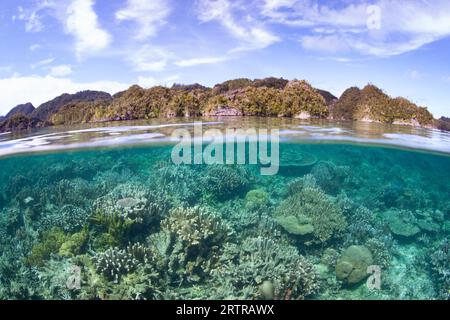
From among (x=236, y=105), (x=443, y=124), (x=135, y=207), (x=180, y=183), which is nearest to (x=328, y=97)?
(x=236, y=105)

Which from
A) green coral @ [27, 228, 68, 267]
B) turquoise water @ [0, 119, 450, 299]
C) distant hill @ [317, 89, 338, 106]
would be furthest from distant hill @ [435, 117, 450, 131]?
green coral @ [27, 228, 68, 267]

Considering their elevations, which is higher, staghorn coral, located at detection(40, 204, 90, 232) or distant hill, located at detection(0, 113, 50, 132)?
distant hill, located at detection(0, 113, 50, 132)

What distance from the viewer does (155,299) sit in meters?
6.00

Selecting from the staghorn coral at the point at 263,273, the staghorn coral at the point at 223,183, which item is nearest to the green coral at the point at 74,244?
the staghorn coral at the point at 263,273

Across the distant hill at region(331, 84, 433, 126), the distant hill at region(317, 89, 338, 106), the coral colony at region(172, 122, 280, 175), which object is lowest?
the coral colony at region(172, 122, 280, 175)

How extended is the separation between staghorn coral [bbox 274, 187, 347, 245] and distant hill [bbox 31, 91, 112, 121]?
13749 millimetres

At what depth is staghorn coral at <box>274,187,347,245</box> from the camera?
837cm

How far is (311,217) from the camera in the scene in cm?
890

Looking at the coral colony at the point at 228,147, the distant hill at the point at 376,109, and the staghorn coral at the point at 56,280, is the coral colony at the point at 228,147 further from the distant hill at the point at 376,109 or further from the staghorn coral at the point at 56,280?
the staghorn coral at the point at 56,280

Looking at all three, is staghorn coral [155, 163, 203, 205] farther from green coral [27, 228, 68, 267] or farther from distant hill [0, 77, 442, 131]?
distant hill [0, 77, 442, 131]

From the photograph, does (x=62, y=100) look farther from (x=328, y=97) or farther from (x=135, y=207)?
(x=328, y=97)

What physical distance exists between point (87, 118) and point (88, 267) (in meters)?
12.1

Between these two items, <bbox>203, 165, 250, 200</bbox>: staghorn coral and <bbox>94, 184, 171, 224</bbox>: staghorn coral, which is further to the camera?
<bbox>203, 165, 250, 200</bbox>: staghorn coral
